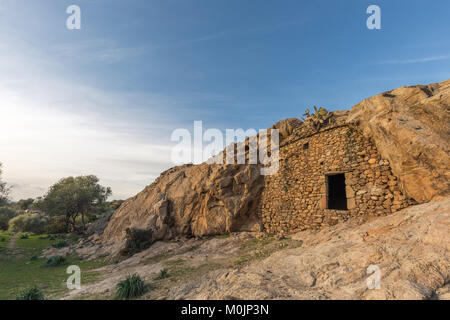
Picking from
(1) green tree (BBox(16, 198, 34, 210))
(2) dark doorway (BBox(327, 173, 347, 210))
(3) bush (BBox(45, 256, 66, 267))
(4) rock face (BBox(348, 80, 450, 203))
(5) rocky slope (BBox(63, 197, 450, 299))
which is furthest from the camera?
(1) green tree (BBox(16, 198, 34, 210))

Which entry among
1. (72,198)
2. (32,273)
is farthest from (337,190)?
(72,198)

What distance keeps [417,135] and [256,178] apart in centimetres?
890

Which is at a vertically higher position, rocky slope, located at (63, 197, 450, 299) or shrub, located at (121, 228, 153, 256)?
rocky slope, located at (63, 197, 450, 299)

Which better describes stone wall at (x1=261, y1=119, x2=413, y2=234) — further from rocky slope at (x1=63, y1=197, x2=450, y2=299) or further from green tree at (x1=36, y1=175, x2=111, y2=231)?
green tree at (x1=36, y1=175, x2=111, y2=231)

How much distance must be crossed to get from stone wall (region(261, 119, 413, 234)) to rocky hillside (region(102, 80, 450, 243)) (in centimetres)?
56

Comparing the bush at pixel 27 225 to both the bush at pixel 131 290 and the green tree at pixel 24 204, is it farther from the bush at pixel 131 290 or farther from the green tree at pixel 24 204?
the bush at pixel 131 290

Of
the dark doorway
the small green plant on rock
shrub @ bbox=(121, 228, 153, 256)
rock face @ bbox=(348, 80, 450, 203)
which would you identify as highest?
the small green plant on rock

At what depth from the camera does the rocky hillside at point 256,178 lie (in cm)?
683

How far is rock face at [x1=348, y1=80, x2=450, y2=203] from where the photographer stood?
263 inches

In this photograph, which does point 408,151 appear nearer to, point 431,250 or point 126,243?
point 431,250

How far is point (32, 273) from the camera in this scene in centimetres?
1208

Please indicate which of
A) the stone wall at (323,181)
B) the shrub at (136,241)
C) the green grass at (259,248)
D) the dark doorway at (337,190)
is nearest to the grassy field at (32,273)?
the shrub at (136,241)

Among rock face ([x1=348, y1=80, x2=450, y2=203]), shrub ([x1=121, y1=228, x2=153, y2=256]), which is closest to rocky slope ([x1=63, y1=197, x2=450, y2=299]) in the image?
rock face ([x1=348, y1=80, x2=450, y2=203])

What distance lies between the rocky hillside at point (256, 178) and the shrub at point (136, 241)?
0.44 meters
